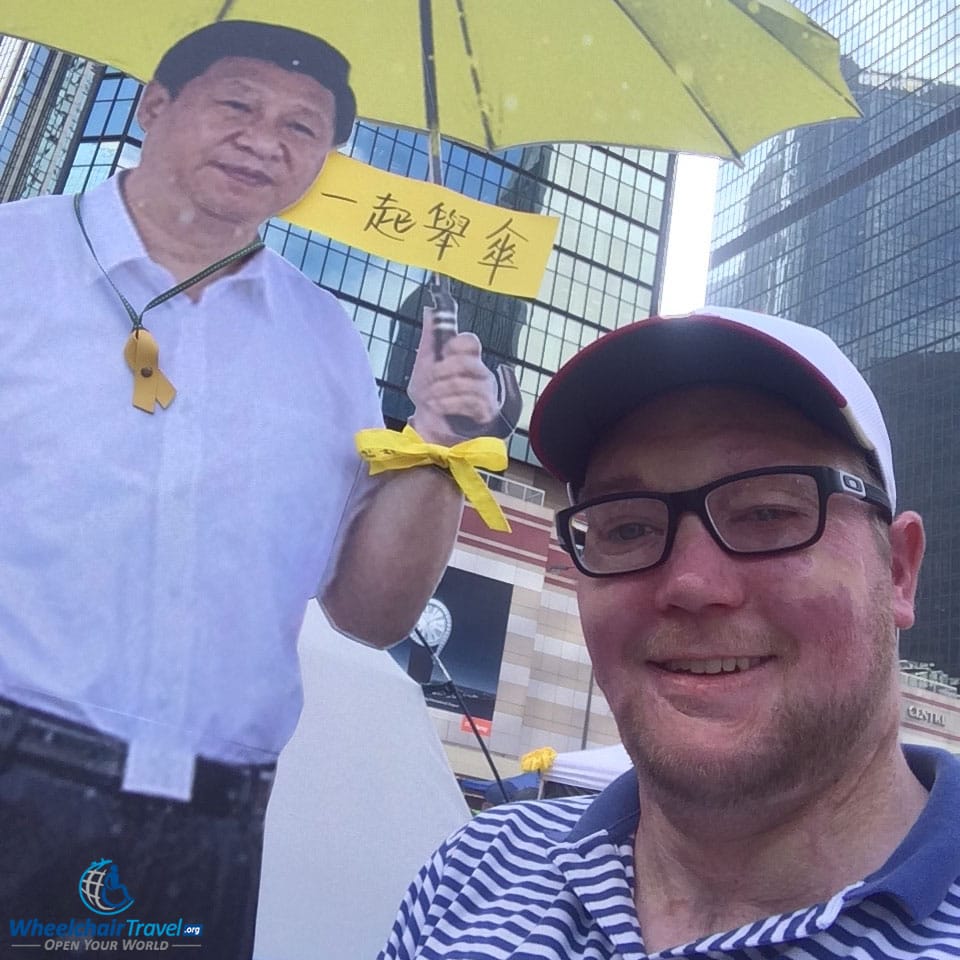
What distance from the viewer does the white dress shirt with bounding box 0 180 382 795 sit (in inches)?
Result: 50.9

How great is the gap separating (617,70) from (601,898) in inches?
69.8

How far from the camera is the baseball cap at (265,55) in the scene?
1.62 m

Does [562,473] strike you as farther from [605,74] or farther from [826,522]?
[605,74]

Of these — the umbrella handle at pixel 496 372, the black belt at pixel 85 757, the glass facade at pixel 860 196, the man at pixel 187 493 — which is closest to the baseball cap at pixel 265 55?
the man at pixel 187 493

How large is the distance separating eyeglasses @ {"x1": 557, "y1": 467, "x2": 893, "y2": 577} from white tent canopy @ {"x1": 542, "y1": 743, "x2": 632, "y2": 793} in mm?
3631

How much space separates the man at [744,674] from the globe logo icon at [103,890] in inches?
26.9

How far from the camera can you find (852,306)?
236 inches

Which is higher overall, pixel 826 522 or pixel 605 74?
pixel 605 74

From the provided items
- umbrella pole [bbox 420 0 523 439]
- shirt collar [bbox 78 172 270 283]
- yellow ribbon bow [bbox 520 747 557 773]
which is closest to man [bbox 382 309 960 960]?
umbrella pole [bbox 420 0 523 439]

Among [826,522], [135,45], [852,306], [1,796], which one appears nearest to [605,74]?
[135,45]

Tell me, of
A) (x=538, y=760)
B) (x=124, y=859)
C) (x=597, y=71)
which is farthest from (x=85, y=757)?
A: (x=538, y=760)

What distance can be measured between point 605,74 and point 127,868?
1918 mm

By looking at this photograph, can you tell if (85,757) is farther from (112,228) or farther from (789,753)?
(789,753)

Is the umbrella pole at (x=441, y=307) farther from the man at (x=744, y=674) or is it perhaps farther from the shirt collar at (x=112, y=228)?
the man at (x=744, y=674)
